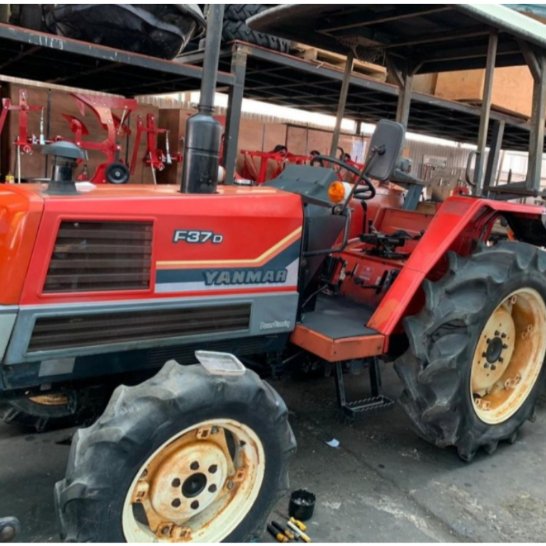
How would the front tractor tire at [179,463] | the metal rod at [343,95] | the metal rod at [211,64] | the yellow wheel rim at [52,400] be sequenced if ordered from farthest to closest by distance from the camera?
the metal rod at [343,95]
the yellow wheel rim at [52,400]
the metal rod at [211,64]
the front tractor tire at [179,463]

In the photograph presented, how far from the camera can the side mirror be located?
2570mm

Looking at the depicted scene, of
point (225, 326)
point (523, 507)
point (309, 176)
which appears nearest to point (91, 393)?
point (225, 326)

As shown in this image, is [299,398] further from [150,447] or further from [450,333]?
[150,447]

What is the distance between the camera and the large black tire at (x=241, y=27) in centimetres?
588

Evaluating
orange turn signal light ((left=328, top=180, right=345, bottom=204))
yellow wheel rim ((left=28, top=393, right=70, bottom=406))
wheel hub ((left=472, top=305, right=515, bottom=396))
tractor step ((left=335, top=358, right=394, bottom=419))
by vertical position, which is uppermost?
orange turn signal light ((left=328, top=180, right=345, bottom=204))

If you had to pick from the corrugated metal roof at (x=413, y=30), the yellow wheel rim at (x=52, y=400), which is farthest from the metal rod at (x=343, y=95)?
the yellow wheel rim at (x=52, y=400)

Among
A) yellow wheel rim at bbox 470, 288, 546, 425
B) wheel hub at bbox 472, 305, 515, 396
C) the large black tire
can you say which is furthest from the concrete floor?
the large black tire

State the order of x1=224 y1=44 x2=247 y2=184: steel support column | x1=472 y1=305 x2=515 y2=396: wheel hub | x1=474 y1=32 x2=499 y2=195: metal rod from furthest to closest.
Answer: x1=224 y1=44 x2=247 y2=184: steel support column
x1=472 y1=305 x2=515 y2=396: wheel hub
x1=474 y1=32 x2=499 y2=195: metal rod

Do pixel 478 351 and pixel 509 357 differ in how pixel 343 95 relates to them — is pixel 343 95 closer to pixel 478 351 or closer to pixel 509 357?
pixel 478 351

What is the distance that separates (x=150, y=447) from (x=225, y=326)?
75 centimetres

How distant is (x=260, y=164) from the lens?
8391mm

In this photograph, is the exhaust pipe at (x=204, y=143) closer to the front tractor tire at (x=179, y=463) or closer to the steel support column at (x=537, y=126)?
the front tractor tire at (x=179, y=463)

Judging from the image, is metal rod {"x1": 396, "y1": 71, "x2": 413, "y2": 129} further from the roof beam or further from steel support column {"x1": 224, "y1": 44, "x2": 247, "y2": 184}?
steel support column {"x1": 224, "y1": 44, "x2": 247, "y2": 184}

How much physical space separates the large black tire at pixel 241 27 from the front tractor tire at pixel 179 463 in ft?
15.4
